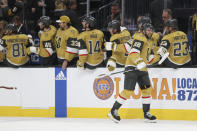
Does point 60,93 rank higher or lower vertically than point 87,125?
higher

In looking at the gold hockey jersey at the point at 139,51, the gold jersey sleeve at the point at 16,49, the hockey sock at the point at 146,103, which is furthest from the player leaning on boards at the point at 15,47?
the hockey sock at the point at 146,103

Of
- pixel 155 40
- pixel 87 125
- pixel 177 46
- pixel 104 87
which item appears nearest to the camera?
pixel 87 125

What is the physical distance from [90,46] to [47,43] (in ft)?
3.36

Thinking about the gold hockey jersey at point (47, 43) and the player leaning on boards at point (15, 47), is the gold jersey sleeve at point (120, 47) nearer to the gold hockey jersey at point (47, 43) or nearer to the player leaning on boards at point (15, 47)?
the gold hockey jersey at point (47, 43)

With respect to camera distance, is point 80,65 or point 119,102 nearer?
point 119,102

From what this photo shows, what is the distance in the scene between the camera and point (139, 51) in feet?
30.7

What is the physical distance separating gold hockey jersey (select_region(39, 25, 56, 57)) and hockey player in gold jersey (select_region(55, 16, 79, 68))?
5.5 inches

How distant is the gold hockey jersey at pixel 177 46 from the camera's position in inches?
379

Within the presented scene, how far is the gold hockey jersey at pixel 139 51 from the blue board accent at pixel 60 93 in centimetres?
140

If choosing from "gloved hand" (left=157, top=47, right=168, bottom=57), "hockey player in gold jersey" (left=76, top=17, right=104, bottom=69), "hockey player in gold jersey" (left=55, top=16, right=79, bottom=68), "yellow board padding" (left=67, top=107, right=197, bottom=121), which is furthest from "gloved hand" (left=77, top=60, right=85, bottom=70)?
"gloved hand" (left=157, top=47, right=168, bottom=57)

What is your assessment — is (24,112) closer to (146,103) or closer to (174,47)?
(146,103)

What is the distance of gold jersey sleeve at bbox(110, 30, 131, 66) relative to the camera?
32.6ft

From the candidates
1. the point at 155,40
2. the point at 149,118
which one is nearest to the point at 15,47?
the point at 155,40

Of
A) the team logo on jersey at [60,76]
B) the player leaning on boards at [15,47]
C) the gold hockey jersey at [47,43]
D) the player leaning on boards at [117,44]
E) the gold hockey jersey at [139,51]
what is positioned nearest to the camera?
the gold hockey jersey at [139,51]
